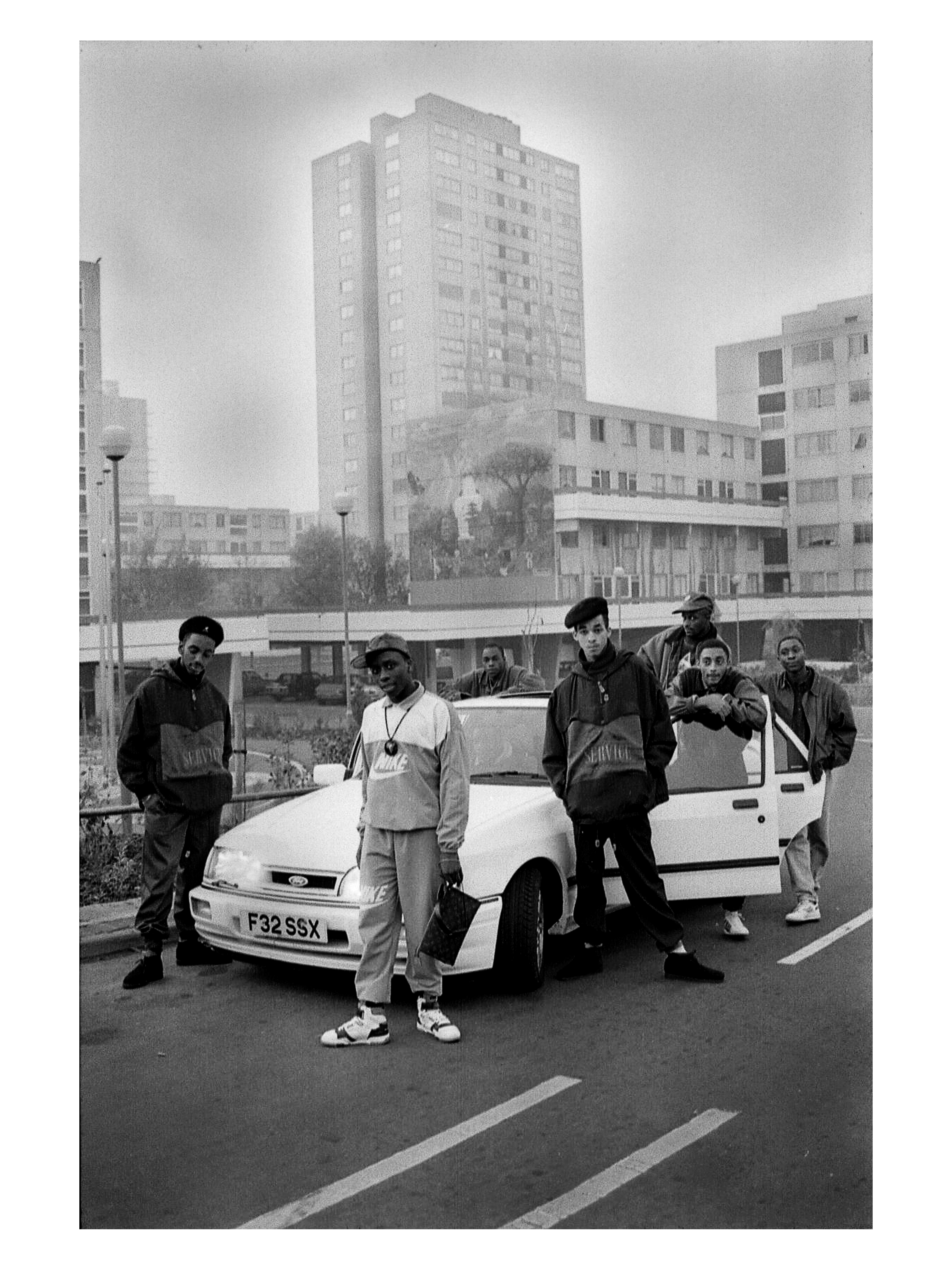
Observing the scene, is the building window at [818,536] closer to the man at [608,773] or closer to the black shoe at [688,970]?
the man at [608,773]

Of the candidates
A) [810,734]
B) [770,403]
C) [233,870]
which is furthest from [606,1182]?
[770,403]

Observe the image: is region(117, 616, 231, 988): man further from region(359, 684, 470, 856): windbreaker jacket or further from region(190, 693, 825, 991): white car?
region(359, 684, 470, 856): windbreaker jacket

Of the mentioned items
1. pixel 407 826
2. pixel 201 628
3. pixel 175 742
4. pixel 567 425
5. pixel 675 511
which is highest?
pixel 567 425

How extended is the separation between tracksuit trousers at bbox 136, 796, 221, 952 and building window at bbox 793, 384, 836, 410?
2494 millimetres

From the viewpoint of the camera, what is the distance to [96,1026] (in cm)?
373

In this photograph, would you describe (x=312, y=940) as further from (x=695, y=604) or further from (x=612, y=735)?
(x=695, y=604)

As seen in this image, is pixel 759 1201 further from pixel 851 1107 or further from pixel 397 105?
pixel 397 105

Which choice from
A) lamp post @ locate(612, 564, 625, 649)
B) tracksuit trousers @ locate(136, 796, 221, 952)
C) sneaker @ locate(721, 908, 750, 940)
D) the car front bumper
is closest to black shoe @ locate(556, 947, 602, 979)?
the car front bumper

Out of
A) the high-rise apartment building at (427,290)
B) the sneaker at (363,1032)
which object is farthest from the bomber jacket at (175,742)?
the sneaker at (363,1032)

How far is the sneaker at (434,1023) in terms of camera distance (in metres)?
3.75

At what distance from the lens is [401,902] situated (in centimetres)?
388

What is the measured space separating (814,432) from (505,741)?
5.30 ft

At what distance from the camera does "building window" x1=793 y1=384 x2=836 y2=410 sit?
4.20m
